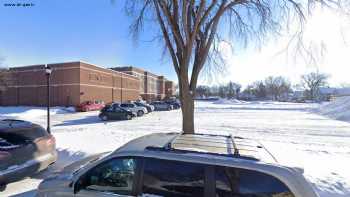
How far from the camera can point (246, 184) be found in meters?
2.15

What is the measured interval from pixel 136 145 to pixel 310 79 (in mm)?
104859

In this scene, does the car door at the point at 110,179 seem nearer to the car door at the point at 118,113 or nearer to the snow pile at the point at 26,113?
the car door at the point at 118,113

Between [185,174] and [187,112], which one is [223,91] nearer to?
[187,112]

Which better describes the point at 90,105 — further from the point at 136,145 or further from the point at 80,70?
the point at 136,145

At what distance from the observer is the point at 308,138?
37.2 feet

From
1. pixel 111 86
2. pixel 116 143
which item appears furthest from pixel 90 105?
pixel 116 143

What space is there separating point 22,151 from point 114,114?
1533 cm

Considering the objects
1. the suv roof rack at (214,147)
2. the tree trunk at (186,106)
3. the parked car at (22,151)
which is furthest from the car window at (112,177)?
the tree trunk at (186,106)

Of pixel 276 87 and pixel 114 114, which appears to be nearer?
pixel 114 114

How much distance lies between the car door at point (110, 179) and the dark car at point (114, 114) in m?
17.6

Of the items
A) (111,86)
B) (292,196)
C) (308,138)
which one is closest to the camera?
(292,196)

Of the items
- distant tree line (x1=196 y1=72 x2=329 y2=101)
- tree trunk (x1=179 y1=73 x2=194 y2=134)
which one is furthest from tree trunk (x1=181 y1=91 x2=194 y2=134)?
distant tree line (x1=196 y1=72 x2=329 y2=101)

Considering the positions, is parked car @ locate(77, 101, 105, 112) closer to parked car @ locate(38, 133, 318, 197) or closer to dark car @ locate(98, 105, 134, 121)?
dark car @ locate(98, 105, 134, 121)

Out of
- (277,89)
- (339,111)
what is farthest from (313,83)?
(339,111)
